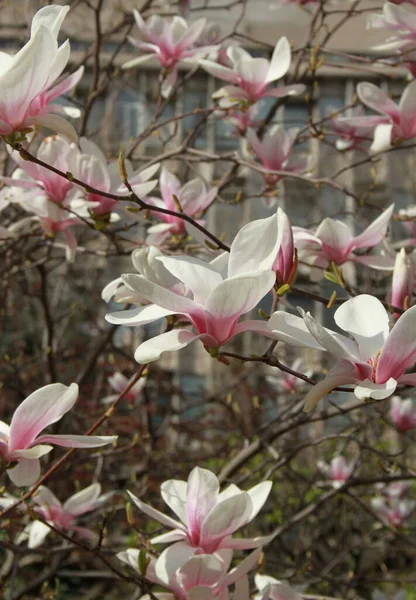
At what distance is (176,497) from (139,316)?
36cm

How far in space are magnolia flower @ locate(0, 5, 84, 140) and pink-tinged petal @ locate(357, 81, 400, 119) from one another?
0.60m

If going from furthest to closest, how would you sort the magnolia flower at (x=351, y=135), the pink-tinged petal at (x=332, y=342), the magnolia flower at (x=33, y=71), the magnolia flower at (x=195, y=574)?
1. the magnolia flower at (x=351, y=135)
2. the magnolia flower at (x=195, y=574)
3. the magnolia flower at (x=33, y=71)
4. the pink-tinged petal at (x=332, y=342)

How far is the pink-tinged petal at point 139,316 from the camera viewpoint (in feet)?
2.37

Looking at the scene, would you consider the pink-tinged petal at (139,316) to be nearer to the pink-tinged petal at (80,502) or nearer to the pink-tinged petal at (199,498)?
the pink-tinged petal at (199,498)

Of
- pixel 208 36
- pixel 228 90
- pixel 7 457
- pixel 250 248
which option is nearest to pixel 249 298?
pixel 250 248

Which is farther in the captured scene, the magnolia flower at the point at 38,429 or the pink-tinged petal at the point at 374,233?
the pink-tinged petal at the point at 374,233

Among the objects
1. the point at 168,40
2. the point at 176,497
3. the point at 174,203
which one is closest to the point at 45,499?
the point at 176,497

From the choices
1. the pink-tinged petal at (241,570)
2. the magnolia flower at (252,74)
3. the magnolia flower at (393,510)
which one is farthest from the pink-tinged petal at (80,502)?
the magnolia flower at (393,510)

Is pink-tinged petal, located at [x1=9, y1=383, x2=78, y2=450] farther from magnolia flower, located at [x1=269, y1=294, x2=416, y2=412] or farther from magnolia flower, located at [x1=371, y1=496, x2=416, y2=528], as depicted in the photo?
magnolia flower, located at [x1=371, y1=496, x2=416, y2=528]

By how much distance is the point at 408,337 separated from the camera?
0.67 meters

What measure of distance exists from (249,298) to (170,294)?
8 cm

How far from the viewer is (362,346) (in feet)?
2.36

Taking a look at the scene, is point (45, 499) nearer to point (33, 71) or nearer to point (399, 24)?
point (33, 71)

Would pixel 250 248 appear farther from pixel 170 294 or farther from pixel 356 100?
pixel 356 100
